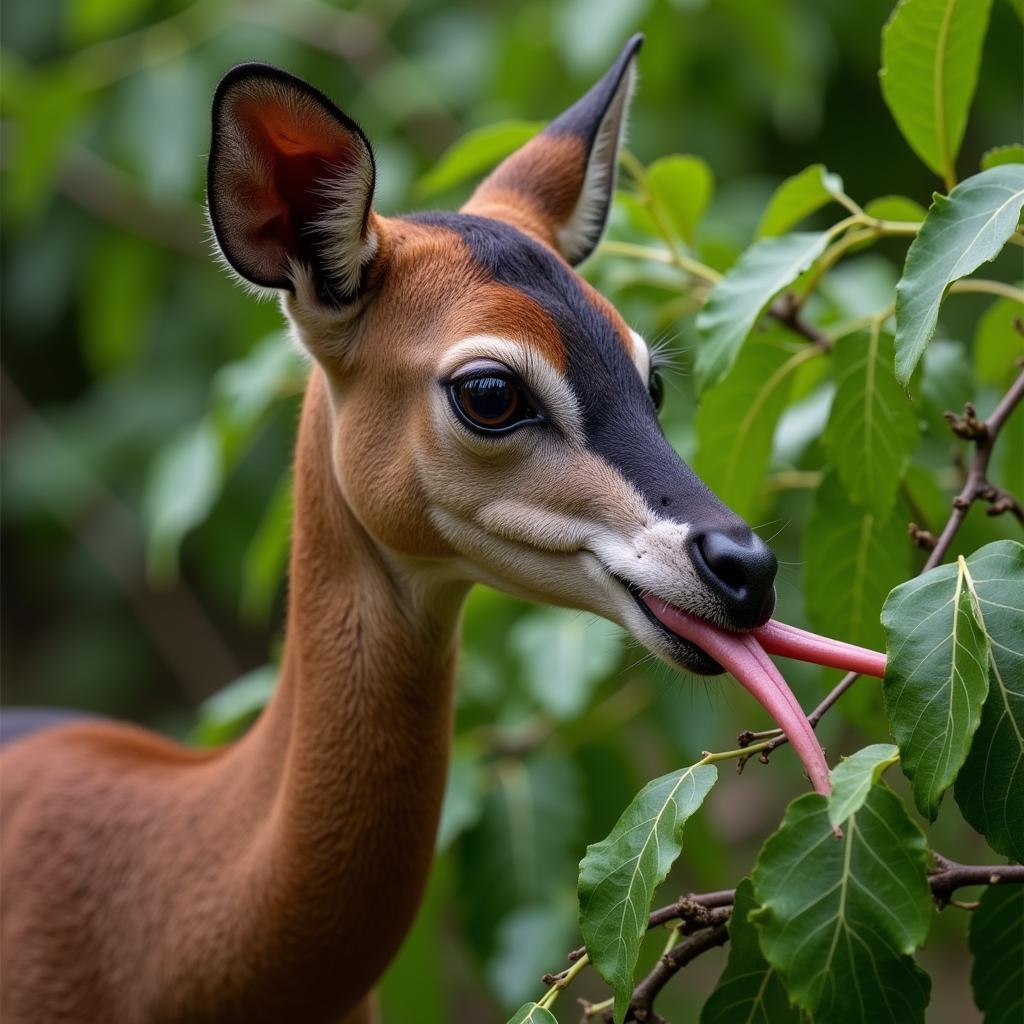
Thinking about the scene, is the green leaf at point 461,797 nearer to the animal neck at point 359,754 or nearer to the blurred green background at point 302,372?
the blurred green background at point 302,372

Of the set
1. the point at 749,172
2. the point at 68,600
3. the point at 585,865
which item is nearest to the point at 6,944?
the point at 585,865

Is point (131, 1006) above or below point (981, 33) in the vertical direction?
below

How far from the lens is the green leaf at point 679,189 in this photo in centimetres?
256

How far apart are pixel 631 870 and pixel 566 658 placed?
52.9 inches

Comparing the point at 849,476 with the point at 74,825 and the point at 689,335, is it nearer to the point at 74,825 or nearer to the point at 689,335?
the point at 74,825

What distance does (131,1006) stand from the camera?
2363 millimetres

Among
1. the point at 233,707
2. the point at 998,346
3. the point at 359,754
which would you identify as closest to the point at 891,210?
the point at 998,346

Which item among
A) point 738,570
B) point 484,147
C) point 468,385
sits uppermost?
point 484,147

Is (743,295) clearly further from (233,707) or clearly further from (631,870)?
(233,707)

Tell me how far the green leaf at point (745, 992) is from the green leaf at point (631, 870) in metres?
0.12

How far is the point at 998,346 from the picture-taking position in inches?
95.4

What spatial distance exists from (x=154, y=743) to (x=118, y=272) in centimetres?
360

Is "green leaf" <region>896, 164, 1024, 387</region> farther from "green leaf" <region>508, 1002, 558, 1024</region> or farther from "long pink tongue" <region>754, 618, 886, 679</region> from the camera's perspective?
"green leaf" <region>508, 1002, 558, 1024</region>

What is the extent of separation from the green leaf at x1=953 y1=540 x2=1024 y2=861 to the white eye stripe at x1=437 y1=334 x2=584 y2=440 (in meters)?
0.61
